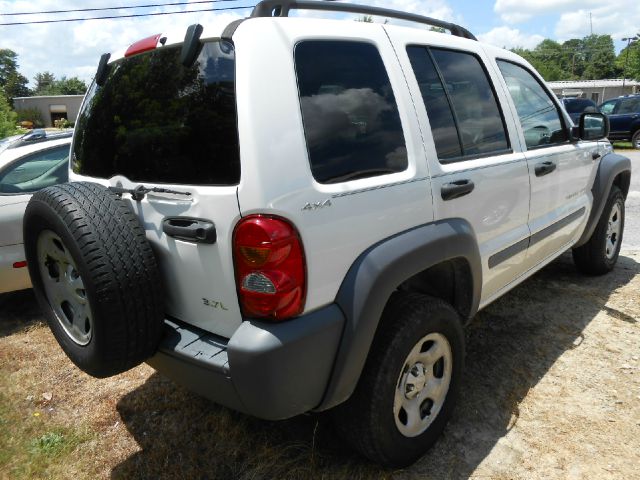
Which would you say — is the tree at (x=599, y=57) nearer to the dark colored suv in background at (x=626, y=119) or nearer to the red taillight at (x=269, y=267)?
the dark colored suv in background at (x=626, y=119)

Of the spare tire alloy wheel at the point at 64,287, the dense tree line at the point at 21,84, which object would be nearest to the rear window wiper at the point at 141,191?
the spare tire alloy wheel at the point at 64,287

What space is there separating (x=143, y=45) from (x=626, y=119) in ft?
58.5

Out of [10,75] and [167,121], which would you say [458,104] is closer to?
[167,121]

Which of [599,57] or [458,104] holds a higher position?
[599,57]

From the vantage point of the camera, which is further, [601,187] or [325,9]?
[601,187]

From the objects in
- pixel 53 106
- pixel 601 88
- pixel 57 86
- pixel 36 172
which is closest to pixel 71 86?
pixel 57 86

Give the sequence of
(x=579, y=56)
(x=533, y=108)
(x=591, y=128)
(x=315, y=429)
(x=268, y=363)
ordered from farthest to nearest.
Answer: (x=579, y=56), (x=591, y=128), (x=533, y=108), (x=315, y=429), (x=268, y=363)

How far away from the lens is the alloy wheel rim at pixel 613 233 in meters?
4.68

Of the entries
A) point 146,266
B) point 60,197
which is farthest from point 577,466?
point 60,197

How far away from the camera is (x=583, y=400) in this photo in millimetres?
2928

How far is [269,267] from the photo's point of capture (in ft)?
5.95

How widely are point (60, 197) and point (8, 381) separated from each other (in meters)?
2.04

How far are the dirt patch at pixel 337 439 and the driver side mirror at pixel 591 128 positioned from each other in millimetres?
1385

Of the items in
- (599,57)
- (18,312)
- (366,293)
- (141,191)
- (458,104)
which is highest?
(599,57)
